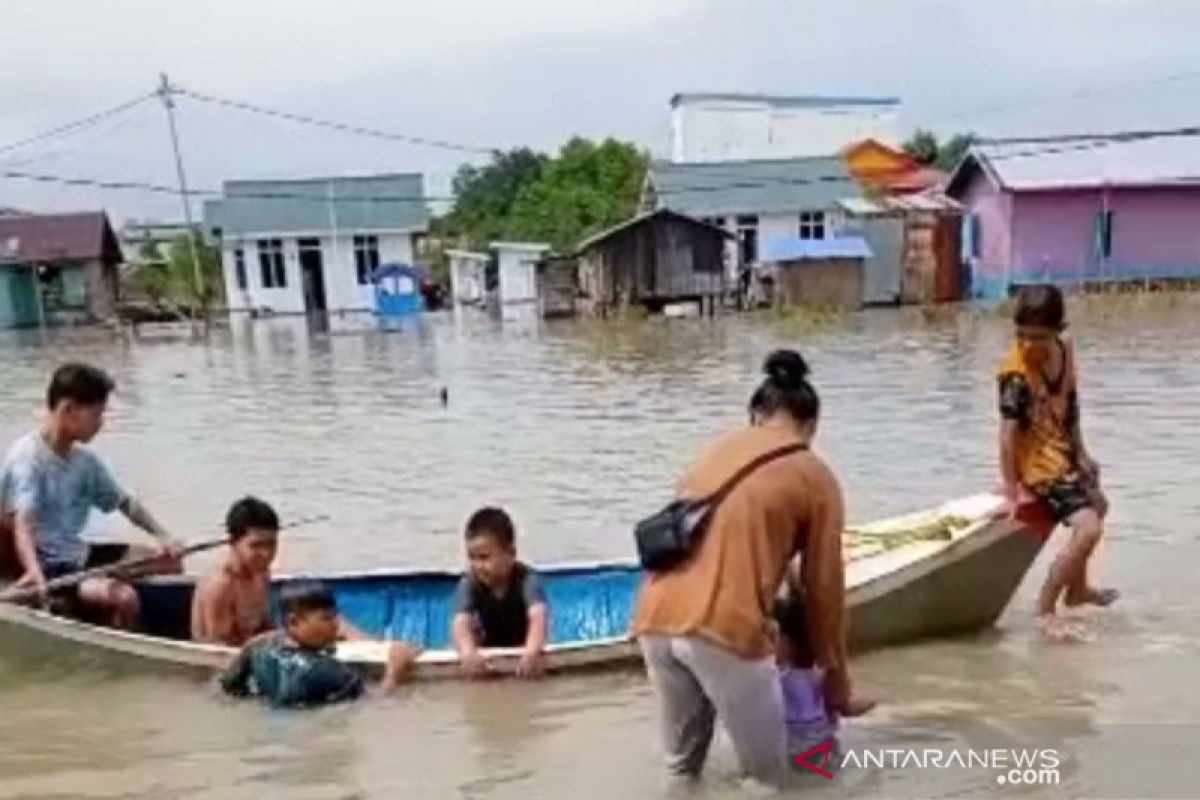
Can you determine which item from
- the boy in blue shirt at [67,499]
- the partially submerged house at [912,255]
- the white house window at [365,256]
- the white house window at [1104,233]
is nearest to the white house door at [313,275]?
the white house window at [365,256]

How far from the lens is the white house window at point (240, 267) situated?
52.2m

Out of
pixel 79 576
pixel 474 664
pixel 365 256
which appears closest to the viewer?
pixel 474 664

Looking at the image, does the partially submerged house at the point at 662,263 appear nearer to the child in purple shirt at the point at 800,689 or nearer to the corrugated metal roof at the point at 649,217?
the corrugated metal roof at the point at 649,217

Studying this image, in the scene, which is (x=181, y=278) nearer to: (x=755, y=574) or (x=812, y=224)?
(x=812, y=224)

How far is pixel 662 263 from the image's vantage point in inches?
1609

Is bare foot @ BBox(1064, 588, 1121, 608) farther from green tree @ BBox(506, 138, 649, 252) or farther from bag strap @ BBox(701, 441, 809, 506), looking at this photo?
green tree @ BBox(506, 138, 649, 252)

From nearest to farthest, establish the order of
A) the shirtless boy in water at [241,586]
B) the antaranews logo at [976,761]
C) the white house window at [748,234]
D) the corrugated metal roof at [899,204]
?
1. the antaranews logo at [976,761]
2. the shirtless boy in water at [241,586]
3. the corrugated metal roof at [899,204]
4. the white house window at [748,234]

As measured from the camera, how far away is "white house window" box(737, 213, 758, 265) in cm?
4394

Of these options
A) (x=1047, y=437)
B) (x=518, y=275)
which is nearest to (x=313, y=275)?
(x=518, y=275)

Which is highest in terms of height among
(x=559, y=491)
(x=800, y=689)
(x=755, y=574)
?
(x=755, y=574)

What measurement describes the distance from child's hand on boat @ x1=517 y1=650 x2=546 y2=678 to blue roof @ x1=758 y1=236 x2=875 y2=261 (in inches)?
1262

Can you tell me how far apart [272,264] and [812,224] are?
18605 millimetres

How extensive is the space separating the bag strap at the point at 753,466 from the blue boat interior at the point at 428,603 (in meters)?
3.08

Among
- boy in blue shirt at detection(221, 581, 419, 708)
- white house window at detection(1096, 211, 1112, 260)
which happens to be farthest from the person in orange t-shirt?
white house window at detection(1096, 211, 1112, 260)
